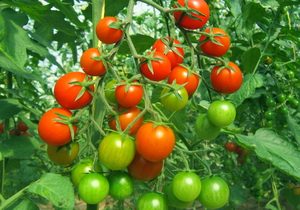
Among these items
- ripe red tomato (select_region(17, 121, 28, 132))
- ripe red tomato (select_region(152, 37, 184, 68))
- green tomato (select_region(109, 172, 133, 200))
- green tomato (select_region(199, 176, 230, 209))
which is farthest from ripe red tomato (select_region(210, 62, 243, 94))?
ripe red tomato (select_region(17, 121, 28, 132))

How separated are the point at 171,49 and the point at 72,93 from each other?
11.0 inches

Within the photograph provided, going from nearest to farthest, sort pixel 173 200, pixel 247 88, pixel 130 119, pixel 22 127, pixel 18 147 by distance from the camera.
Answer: pixel 130 119
pixel 173 200
pixel 18 147
pixel 247 88
pixel 22 127

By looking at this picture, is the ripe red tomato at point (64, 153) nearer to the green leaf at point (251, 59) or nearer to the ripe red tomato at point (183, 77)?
the ripe red tomato at point (183, 77)

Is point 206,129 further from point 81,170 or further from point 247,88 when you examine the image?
point 247,88

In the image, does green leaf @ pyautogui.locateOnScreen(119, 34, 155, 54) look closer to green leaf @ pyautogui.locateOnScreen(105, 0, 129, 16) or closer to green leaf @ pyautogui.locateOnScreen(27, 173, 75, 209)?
green leaf @ pyautogui.locateOnScreen(105, 0, 129, 16)

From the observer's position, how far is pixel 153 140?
1.02m

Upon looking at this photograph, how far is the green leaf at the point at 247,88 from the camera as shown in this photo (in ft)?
6.32

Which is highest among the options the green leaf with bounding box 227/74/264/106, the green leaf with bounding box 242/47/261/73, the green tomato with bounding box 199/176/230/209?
the green tomato with bounding box 199/176/230/209

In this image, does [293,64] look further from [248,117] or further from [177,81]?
[177,81]

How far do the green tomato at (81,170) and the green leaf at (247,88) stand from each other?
93 cm

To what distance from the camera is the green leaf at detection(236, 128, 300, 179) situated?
1.19 m

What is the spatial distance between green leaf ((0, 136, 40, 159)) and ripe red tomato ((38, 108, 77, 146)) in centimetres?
58

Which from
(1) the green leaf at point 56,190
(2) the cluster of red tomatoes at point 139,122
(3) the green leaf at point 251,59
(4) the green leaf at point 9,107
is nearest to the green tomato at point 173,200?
(2) the cluster of red tomatoes at point 139,122

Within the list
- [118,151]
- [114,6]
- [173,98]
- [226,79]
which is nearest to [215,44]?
[226,79]
